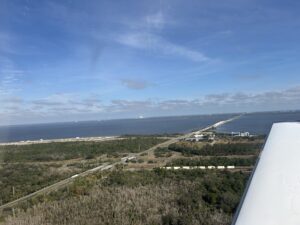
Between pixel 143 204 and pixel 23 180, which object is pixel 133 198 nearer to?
pixel 143 204

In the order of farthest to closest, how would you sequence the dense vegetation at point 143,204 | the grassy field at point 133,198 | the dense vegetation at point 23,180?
the dense vegetation at point 23,180, the grassy field at point 133,198, the dense vegetation at point 143,204

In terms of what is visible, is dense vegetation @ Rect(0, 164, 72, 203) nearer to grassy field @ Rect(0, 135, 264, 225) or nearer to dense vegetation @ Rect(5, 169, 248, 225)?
grassy field @ Rect(0, 135, 264, 225)

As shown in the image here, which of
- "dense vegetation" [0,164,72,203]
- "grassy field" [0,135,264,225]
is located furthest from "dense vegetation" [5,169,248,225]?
"dense vegetation" [0,164,72,203]

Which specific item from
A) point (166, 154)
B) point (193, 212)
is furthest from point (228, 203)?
point (166, 154)

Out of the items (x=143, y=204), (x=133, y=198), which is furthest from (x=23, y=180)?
(x=143, y=204)

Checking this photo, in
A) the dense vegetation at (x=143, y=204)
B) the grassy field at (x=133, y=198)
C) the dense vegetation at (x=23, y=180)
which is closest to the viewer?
Answer: the dense vegetation at (x=143, y=204)

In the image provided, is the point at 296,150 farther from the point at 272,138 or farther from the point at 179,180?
the point at 179,180

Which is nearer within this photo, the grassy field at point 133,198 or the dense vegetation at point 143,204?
the dense vegetation at point 143,204

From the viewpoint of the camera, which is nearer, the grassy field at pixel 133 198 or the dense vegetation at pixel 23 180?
the grassy field at pixel 133 198

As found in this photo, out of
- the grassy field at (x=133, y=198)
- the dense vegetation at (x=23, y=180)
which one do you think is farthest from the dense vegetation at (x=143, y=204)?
the dense vegetation at (x=23, y=180)

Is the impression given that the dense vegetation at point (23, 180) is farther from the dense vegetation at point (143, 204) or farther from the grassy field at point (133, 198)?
the dense vegetation at point (143, 204)
